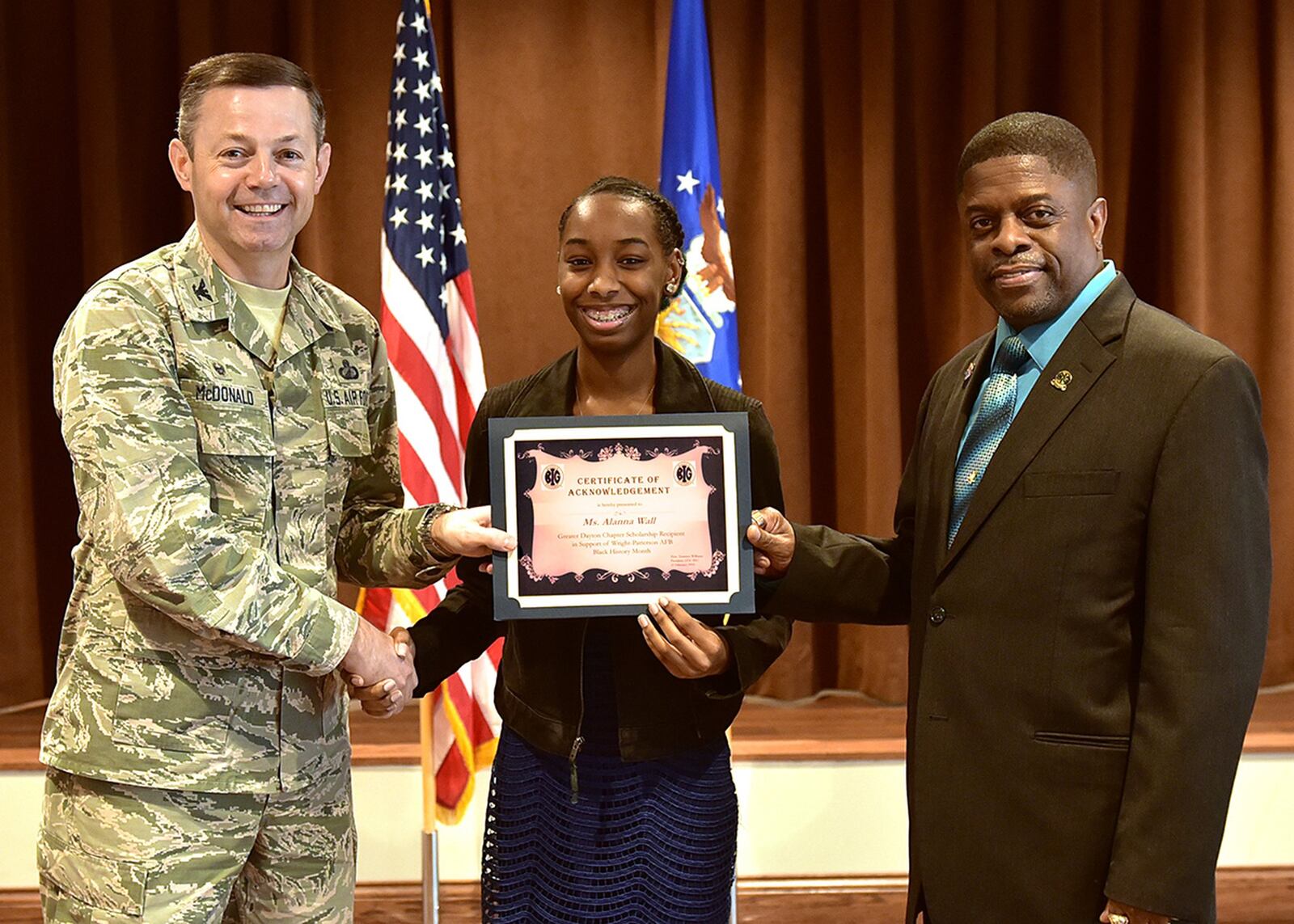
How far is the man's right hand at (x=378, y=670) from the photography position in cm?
184

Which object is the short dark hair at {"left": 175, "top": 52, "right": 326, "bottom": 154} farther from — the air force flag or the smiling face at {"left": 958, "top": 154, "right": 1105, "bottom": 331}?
the air force flag

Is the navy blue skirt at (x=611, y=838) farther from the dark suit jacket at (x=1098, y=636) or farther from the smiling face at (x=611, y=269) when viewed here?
the smiling face at (x=611, y=269)

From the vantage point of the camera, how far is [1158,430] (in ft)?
5.19

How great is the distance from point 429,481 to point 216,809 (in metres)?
1.44

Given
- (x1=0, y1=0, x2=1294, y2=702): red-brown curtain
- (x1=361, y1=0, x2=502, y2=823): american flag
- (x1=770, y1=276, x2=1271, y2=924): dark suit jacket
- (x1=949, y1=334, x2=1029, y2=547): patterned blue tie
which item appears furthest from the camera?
(x1=0, y1=0, x2=1294, y2=702): red-brown curtain

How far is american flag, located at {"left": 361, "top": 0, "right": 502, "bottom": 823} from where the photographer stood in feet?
10.2

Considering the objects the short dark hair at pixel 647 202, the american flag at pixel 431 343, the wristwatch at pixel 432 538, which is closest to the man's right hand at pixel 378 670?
the wristwatch at pixel 432 538

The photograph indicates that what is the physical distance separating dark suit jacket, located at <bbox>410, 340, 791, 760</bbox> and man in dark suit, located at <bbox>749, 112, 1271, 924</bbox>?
8.6 inches

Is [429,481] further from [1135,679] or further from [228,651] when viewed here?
[1135,679]

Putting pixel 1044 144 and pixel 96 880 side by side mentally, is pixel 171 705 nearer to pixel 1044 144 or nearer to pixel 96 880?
pixel 96 880

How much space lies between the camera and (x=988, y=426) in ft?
5.95

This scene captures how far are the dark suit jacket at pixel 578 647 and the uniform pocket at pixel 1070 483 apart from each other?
1.52 feet

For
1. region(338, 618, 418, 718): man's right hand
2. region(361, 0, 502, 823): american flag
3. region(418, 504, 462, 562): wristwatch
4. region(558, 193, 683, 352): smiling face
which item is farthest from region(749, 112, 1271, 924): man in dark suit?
region(361, 0, 502, 823): american flag

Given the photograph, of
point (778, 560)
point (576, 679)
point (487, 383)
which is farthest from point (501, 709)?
point (487, 383)
